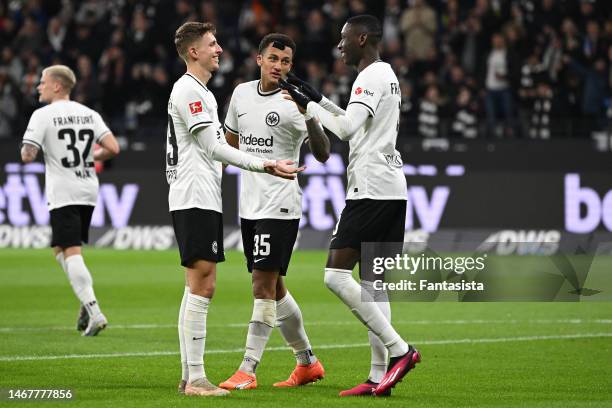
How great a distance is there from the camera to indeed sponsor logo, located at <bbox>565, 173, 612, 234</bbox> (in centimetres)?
1934

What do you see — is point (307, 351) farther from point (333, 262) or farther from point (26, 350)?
point (26, 350)

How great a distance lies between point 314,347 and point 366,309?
2.72m

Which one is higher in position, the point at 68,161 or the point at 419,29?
the point at 419,29

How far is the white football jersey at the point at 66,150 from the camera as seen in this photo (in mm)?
11641

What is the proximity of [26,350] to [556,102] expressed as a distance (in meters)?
13.2

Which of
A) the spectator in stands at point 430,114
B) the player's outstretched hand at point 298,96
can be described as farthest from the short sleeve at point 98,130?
the spectator in stands at point 430,114

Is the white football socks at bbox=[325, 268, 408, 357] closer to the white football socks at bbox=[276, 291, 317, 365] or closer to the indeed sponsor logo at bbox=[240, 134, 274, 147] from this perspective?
the white football socks at bbox=[276, 291, 317, 365]

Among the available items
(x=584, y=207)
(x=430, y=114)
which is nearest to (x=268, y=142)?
(x=584, y=207)

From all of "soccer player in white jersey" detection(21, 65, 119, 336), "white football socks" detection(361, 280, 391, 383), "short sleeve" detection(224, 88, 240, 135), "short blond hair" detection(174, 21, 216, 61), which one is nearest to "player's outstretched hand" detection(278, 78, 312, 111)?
"short blond hair" detection(174, 21, 216, 61)

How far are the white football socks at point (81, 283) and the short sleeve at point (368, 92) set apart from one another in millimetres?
4424

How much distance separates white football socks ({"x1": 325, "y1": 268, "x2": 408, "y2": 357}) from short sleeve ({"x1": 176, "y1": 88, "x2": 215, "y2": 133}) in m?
1.20

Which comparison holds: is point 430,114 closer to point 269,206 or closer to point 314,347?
point 314,347

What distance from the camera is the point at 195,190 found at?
7879 millimetres

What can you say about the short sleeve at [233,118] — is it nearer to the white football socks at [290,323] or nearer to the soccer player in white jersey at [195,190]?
the soccer player in white jersey at [195,190]
